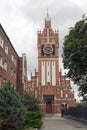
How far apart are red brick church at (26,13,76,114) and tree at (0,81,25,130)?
62.2m

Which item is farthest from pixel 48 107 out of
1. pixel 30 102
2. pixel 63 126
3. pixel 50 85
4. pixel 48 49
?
pixel 63 126

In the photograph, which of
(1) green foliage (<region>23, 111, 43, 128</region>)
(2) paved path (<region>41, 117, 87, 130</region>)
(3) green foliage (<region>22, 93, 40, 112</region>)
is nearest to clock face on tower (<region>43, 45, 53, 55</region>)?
(3) green foliage (<region>22, 93, 40, 112</region>)

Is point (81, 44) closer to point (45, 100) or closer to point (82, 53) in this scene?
point (82, 53)

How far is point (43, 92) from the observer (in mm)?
83000

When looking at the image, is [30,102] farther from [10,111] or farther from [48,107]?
[48,107]

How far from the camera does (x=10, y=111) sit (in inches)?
735

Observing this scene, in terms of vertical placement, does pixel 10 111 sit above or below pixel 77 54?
below

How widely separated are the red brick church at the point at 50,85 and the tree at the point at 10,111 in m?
62.2

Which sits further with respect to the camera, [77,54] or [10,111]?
[77,54]

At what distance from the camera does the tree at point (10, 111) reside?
18547 millimetres

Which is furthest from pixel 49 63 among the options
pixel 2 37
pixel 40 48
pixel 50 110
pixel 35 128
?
pixel 35 128

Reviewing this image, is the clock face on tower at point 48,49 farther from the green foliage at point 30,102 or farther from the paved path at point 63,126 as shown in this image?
the paved path at point 63,126

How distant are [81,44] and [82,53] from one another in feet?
3.56

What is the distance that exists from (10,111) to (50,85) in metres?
64.5
